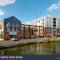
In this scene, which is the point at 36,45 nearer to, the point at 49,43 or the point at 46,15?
the point at 49,43

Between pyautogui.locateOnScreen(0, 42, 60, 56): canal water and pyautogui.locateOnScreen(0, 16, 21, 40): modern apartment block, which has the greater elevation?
pyautogui.locateOnScreen(0, 16, 21, 40): modern apartment block

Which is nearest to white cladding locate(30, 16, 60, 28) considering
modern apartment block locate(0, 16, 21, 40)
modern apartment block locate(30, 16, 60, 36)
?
modern apartment block locate(30, 16, 60, 36)

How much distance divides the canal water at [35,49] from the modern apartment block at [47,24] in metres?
0.11

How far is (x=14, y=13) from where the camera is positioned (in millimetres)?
2072

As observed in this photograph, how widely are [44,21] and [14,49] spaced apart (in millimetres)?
376

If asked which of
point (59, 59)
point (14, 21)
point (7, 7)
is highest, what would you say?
point (7, 7)

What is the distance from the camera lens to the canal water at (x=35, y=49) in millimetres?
2018

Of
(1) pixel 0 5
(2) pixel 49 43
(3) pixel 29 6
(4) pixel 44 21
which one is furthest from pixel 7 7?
(2) pixel 49 43

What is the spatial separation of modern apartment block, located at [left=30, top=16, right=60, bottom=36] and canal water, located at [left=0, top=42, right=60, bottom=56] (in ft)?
0.35

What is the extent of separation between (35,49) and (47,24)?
256 millimetres

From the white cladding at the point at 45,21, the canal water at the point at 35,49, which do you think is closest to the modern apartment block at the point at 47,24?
the white cladding at the point at 45,21

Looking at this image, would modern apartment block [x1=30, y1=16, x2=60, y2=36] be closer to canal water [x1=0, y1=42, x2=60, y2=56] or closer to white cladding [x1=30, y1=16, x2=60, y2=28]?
white cladding [x1=30, y1=16, x2=60, y2=28]

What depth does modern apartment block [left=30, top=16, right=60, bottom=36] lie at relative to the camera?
2.11 metres

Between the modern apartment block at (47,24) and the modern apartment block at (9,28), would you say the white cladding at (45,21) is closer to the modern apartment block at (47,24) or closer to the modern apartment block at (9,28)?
the modern apartment block at (47,24)
